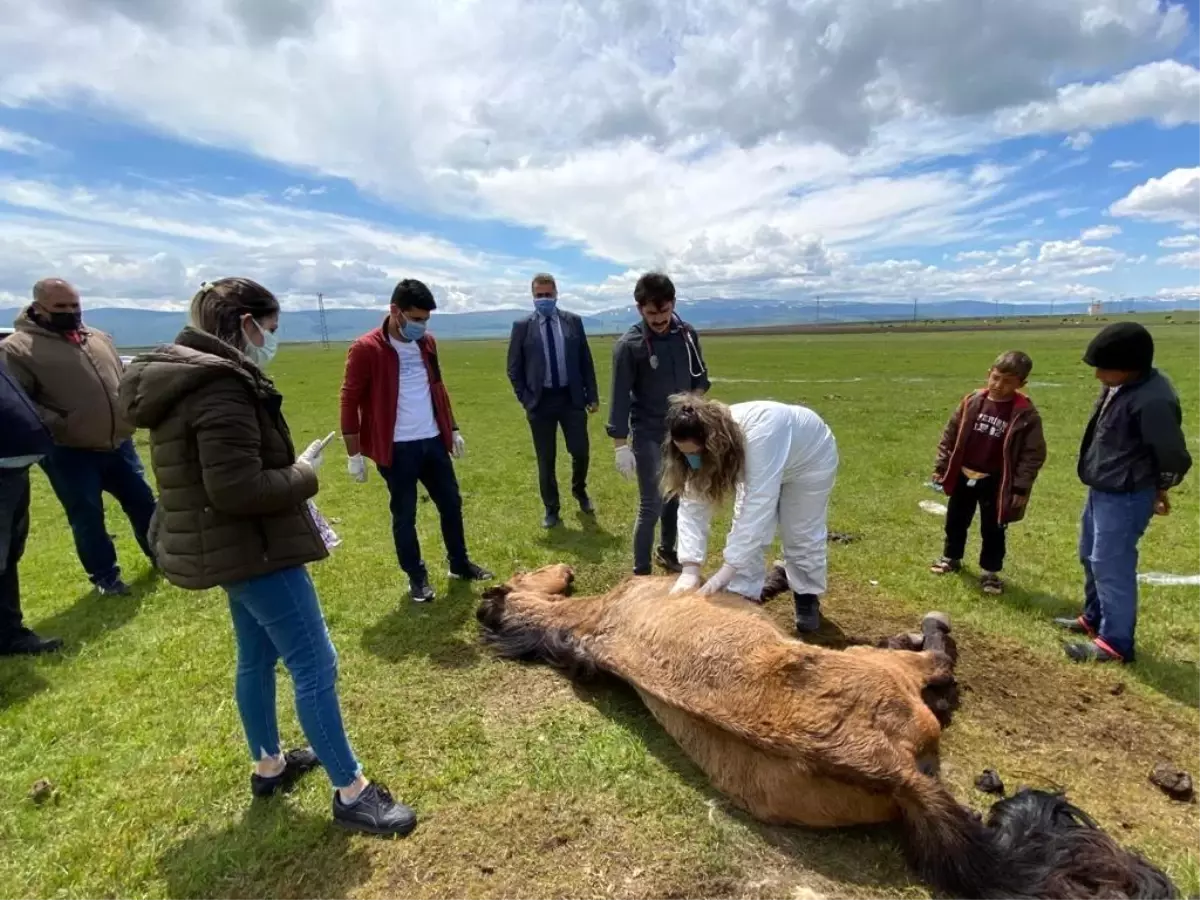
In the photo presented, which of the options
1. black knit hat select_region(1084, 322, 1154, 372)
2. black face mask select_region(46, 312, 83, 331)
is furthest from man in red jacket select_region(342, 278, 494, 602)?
black knit hat select_region(1084, 322, 1154, 372)

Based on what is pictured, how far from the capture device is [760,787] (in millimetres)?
2930

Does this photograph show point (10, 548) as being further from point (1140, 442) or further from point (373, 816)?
point (1140, 442)

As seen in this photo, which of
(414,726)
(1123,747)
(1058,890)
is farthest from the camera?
(414,726)

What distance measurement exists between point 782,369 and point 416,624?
30.6 m

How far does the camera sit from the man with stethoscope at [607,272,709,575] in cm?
553

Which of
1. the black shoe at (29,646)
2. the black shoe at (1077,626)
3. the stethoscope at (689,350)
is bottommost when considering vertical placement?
the black shoe at (29,646)

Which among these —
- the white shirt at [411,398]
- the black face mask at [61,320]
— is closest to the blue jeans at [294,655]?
the white shirt at [411,398]

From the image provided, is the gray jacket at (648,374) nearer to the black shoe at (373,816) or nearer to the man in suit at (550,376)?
the man in suit at (550,376)

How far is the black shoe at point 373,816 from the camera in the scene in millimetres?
3000

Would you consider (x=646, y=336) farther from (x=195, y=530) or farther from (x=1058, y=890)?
(x=1058, y=890)

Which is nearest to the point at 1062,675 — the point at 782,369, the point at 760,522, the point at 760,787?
the point at 760,522

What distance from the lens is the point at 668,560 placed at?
19.9 ft

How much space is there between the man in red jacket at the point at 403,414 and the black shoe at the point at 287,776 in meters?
2.18

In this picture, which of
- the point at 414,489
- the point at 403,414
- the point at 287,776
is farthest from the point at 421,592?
the point at 287,776
